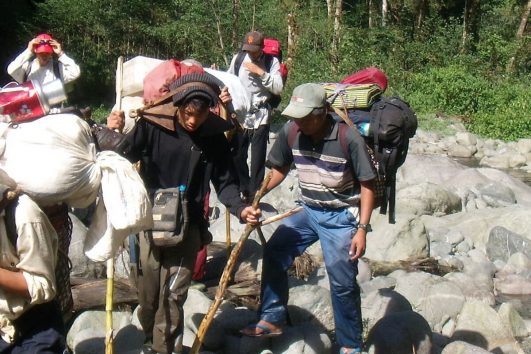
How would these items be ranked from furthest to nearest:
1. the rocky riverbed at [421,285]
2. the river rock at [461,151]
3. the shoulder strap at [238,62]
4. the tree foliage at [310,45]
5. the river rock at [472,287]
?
the tree foliage at [310,45] → the river rock at [461,151] → the river rock at [472,287] → the shoulder strap at [238,62] → the rocky riverbed at [421,285]

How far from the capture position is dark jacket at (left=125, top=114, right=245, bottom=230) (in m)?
4.59

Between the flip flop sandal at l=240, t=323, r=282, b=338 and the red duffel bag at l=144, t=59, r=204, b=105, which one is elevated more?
the red duffel bag at l=144, t=59, r=204, b=105

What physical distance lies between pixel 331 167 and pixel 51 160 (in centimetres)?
216

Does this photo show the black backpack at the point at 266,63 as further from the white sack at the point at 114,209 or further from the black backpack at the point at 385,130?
the white sack at the point at 114,209

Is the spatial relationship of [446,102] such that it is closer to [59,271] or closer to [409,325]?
[409,325]

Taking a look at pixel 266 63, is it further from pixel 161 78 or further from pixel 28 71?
pixel 161 78

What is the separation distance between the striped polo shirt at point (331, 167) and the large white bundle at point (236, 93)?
1858 millimetres

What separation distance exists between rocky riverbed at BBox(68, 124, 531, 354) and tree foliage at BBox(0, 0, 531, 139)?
7.63m

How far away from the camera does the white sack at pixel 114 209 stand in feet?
10.9

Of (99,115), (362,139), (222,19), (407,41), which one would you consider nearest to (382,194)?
(362,139)

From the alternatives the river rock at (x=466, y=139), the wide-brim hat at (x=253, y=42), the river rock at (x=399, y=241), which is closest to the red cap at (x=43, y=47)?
the wide-brim hat at (x=253, y=42)

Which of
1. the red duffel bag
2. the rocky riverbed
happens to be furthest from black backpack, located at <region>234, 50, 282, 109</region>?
the red duffel bag

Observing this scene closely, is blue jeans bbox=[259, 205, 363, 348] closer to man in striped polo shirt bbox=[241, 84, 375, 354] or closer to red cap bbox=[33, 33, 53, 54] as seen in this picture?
man in striped polo shirt bbox=[241, 84, 375, 354]

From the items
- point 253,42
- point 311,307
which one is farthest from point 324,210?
point 253,42
